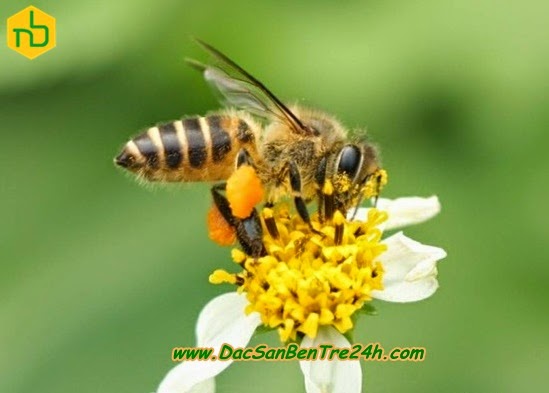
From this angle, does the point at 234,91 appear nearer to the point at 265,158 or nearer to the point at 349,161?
the point at 265,158

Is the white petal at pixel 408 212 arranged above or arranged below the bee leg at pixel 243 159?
below

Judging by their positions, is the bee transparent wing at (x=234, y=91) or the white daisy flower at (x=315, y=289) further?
the bee transparent wing at (x=234, y=91)

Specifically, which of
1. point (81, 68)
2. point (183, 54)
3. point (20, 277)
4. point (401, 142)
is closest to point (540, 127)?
point (401, 142)

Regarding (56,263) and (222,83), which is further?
(56,263)

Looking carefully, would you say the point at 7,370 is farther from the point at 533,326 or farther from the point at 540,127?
the point at 540,127

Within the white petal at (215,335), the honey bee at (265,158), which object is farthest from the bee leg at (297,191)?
the white petal at (215,335)

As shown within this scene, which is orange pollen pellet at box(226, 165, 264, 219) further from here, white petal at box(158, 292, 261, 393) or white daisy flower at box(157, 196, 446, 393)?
white petal at box(158, 292, 261, 393)

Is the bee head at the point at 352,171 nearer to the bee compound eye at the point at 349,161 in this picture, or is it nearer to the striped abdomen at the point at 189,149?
the bee compound eye at the point at 349,161
